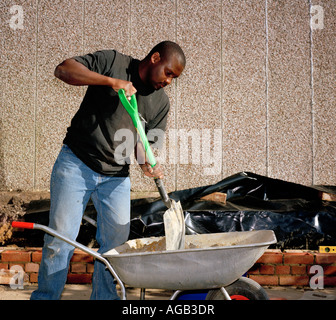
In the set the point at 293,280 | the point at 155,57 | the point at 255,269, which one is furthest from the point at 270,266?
the point at 155,57

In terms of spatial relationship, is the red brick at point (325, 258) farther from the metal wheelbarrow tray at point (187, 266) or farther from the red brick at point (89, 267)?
the red brick at point (89, 267)

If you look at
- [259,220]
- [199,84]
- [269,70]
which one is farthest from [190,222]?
[269,70]

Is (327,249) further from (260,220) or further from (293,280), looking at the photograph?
(260,220)

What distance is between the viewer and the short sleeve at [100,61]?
2221 mm

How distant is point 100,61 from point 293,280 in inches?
109

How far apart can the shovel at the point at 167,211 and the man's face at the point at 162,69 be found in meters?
0.28

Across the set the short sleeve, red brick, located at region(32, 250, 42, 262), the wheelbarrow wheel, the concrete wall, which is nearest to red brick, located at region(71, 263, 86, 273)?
red brick, located at region(32, 250, 42, 262)

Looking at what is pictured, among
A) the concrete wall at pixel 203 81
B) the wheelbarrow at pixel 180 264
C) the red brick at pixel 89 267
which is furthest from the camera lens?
the concrete wall at pixel 203 81

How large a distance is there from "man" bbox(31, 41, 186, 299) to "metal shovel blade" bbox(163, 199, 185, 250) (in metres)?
0.26

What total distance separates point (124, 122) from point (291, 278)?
2364mm

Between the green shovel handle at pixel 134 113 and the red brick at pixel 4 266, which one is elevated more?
the green shovel handle at pixel 134 113

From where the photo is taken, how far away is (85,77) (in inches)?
81.1

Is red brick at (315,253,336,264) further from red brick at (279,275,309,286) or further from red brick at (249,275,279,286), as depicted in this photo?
red brick at (249,275,279,286)

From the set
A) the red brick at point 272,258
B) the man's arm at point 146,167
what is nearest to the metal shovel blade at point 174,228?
the man's arm at point 146,167
